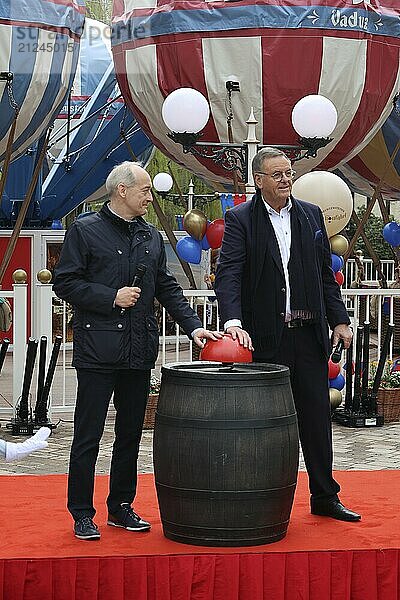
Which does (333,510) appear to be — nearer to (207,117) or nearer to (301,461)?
(301,461)

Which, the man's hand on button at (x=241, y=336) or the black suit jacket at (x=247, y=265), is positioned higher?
the black suit jacket at (x=247, y=265)

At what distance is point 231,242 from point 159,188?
9.10 meters

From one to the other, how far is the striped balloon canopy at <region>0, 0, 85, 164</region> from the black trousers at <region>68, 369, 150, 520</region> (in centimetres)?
417

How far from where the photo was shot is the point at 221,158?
8.45 metres

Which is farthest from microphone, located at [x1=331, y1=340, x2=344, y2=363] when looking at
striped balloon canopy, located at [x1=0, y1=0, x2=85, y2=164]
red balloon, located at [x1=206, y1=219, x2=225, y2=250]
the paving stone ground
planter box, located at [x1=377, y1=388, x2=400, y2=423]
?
striped balloon canopy, located at [x1=0, y1=0, x2=85, y2=164]

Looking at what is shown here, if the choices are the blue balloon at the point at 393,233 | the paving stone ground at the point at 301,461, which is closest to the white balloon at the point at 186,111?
the paving stone ground at the point at 301,461

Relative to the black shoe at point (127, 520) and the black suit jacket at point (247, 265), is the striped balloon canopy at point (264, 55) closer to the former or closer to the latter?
the black suit jacket at point (247, 265)

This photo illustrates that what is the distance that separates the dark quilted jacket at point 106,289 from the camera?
14.8ft

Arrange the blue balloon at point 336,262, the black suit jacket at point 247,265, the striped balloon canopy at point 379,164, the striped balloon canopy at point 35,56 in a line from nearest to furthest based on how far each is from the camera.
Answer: the black suit jacket at point 247,265 → the striped balloon canopy at point 35,56 → the blue balloon at point 336,262 → the striped balloon canopy at point 379,164

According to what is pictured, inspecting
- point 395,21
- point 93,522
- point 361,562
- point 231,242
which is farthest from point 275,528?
point 395,21

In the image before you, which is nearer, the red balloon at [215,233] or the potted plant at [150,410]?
the red balloon at [215,233]

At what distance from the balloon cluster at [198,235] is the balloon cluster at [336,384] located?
49.7 inches

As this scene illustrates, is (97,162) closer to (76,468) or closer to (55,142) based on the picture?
(55,142)

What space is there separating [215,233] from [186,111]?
125 cm
